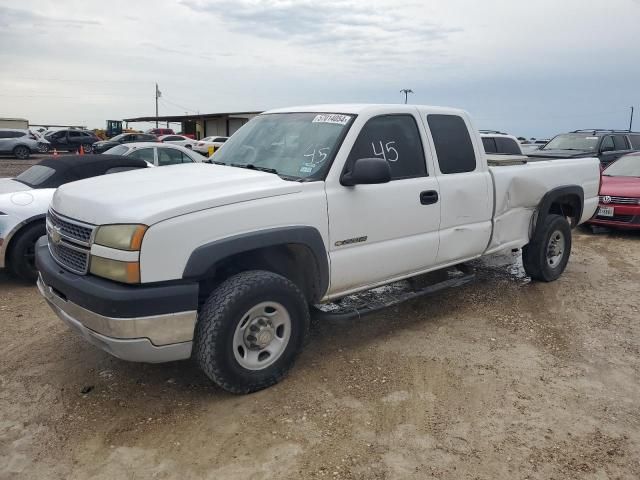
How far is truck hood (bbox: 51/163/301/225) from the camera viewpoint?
3176mm

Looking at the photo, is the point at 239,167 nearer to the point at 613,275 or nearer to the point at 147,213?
the point at 147,213

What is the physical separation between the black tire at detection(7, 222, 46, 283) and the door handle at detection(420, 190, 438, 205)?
413 centimetres

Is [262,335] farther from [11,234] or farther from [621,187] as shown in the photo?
[621,187]

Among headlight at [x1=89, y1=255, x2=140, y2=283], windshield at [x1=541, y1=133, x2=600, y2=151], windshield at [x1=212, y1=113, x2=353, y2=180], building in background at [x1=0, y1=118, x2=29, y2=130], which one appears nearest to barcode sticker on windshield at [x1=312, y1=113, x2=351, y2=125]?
windshield at [x1=212, y1=113, x2=353, y2=180]

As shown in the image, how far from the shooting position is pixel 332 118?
4.23 meters

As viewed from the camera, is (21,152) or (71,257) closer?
(71,257)

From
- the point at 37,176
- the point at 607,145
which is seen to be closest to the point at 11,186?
the point at 37,176

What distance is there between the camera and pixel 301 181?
150 inches

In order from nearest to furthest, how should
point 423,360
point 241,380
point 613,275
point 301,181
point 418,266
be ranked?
point 241,380, point 301,181, point 423,360, point 418,266, point 613,275

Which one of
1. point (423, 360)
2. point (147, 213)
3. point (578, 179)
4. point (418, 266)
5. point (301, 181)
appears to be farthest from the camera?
point (578, 179)

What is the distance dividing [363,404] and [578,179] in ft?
13.9

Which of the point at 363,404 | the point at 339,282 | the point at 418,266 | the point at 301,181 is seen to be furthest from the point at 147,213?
the point at 418,266

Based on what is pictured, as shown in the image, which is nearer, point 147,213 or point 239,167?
point 147,213

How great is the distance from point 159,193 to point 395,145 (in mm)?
1966
